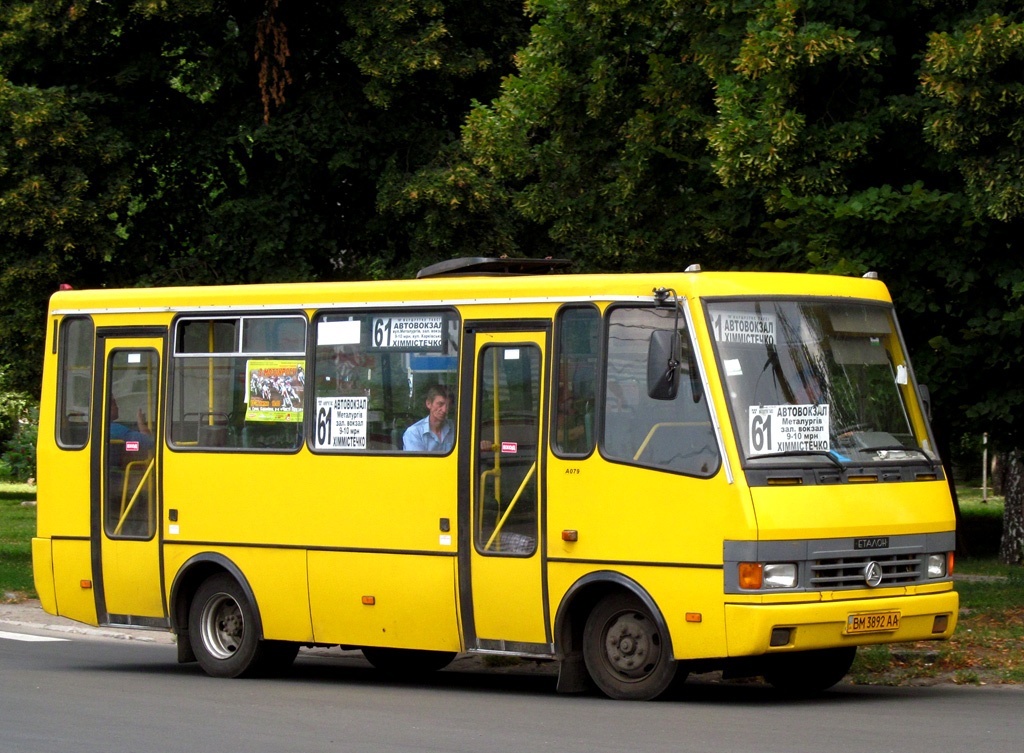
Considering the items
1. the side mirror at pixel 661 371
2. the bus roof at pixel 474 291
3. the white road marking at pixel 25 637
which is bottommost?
the white road marking at pixel 25 637

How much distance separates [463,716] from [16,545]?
808 inches

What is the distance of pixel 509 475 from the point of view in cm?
1104

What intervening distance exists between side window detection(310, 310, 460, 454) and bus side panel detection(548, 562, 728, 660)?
1.96 m

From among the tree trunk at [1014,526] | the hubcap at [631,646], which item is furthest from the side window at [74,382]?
the tree trunk at [1014,526]

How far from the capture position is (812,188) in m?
14.8

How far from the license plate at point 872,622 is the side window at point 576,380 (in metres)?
1.98

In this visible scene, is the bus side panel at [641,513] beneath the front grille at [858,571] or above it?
above

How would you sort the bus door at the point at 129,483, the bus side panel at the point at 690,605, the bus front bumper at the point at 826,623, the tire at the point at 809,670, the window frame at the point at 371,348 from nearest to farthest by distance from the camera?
the bus front bumper at the point at 826,623
the bus side panel at the point at 690,605
the tire at the point at 809,670
the window frame at the point at 371,348
the bus door at the point at 129,483

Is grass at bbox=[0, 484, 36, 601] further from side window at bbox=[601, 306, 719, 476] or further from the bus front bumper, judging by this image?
the bus front bumper

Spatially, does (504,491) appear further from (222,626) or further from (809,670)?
(222,626)

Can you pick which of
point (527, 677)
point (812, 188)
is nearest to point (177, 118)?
point (812, 188)

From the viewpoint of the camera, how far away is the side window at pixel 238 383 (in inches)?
492

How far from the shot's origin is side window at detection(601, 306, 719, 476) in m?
10.1

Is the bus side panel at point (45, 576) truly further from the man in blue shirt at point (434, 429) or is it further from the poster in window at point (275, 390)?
the man in blue shirt at point (434, 429)
